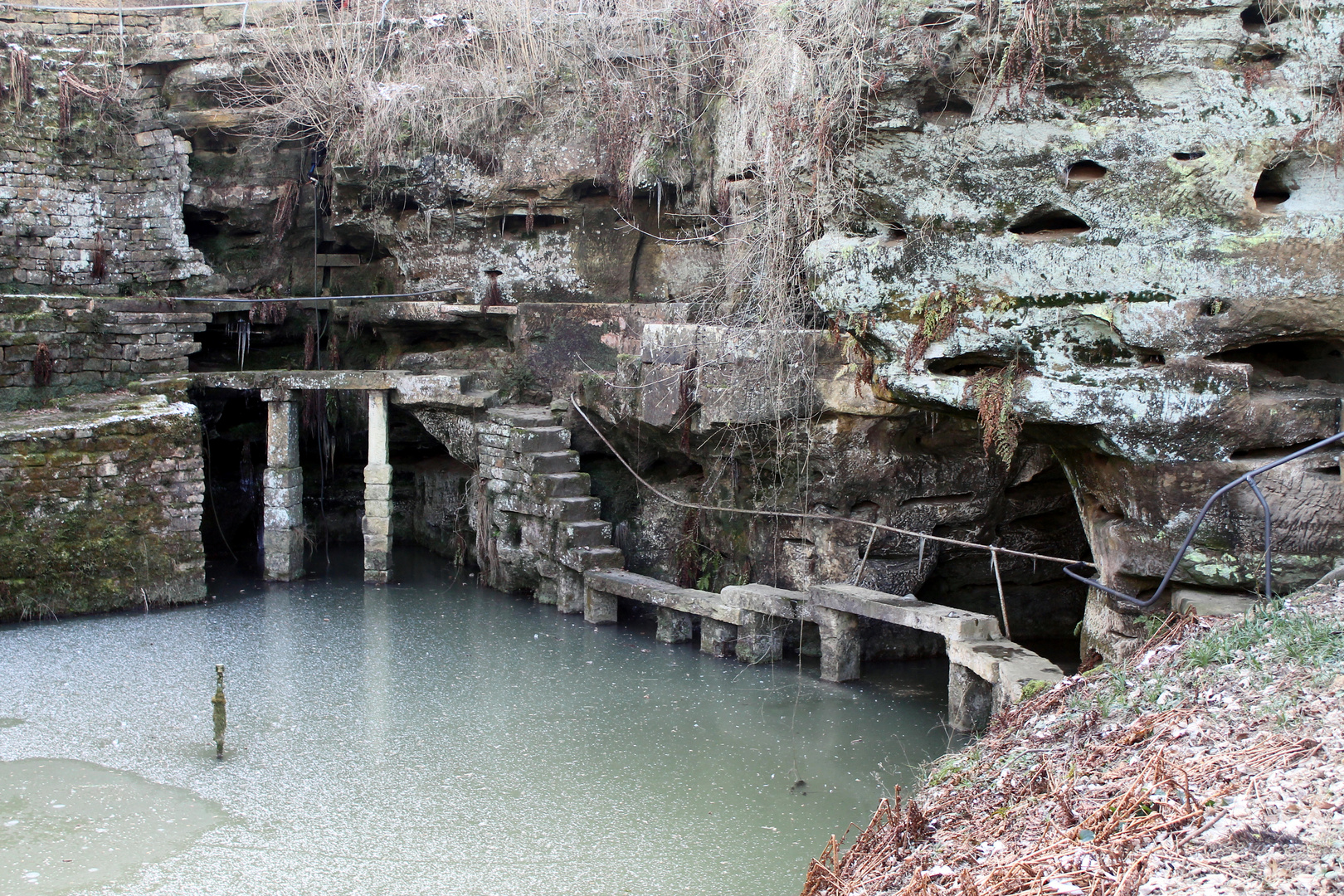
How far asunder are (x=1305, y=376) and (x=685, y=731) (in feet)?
14.1

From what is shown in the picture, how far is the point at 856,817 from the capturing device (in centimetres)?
647

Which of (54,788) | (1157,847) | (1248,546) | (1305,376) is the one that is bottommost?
(54,788)

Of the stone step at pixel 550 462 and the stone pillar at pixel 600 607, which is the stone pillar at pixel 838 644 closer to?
the stone pillar at pixel 600 607

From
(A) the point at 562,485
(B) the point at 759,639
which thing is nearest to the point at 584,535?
(A) the point at 562,485

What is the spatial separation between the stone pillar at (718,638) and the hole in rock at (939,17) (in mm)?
4826

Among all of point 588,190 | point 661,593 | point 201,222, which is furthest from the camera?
point 201,222

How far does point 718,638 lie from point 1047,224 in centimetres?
429

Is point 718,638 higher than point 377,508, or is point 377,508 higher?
point 377,508

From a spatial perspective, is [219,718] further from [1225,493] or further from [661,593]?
[1225,493]

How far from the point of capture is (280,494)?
38.4 ft

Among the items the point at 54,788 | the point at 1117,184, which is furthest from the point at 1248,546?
the point at 54,788

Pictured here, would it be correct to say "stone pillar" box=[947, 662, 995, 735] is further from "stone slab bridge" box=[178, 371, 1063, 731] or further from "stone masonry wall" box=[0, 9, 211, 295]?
"stone masonry wall" box=[0, 9, 211, 295]

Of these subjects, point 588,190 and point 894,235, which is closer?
point 894,235

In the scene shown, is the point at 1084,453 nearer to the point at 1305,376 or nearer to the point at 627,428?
the point at 1305,376
